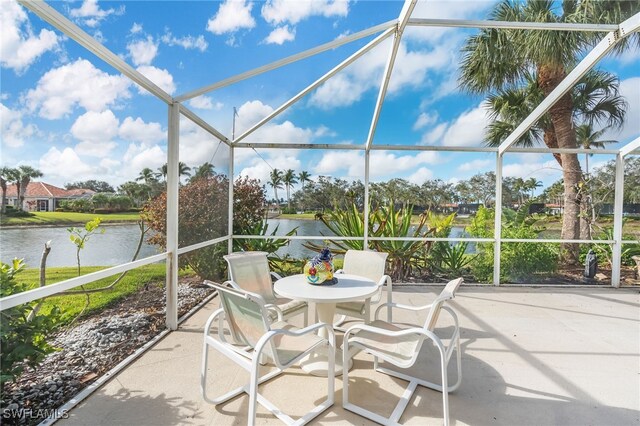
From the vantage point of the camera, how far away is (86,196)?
8.37 ft

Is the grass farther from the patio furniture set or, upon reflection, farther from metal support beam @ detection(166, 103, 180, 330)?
the patio furniture set

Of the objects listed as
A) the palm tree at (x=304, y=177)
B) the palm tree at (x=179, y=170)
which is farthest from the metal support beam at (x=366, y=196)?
the palm tree at (x=179, y=170)

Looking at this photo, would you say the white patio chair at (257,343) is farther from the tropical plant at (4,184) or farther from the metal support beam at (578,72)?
the metal support beam at (578,72)

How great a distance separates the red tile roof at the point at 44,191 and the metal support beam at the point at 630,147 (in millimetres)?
7920

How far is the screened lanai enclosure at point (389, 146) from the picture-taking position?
396 cm

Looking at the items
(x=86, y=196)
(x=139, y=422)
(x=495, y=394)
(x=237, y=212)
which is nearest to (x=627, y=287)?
(x=495, y=394)

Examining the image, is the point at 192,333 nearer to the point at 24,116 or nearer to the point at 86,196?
the point at 86,196

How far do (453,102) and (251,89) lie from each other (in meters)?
4.03

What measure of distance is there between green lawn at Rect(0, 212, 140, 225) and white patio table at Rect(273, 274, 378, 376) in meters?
1.59

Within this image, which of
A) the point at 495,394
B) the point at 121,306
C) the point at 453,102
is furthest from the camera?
the point at 453,102

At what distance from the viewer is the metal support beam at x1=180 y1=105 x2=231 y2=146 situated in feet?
12.2

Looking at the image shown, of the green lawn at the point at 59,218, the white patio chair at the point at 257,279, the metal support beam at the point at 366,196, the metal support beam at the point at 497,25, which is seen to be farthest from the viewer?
the metal support beam at the point at 366,196

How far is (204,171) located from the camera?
4551mm

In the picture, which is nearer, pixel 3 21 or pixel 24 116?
pixel 3 21
